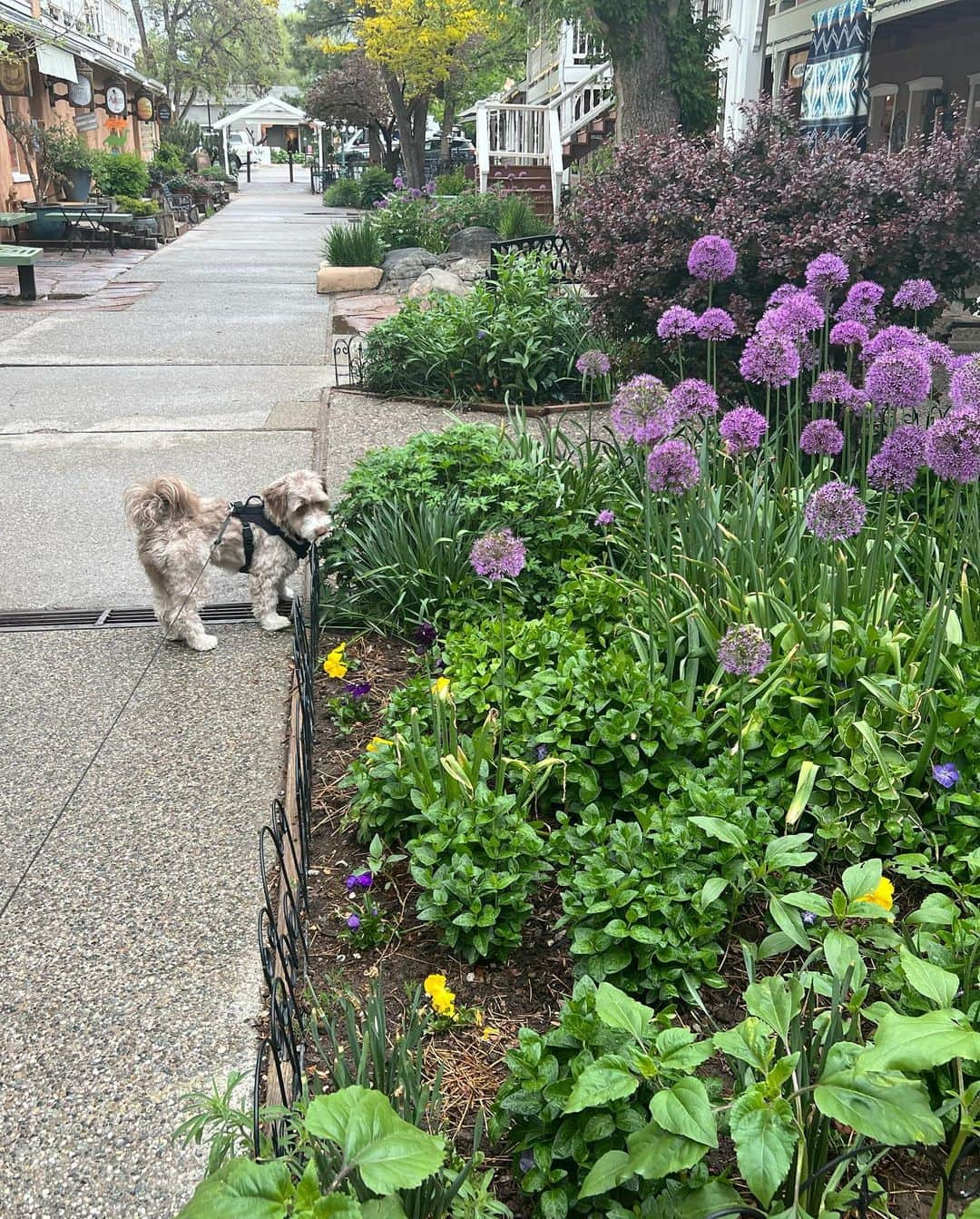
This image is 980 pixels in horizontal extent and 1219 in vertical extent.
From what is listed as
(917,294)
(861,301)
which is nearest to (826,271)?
(861,301)

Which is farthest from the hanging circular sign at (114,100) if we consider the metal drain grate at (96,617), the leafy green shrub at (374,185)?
the metal drain grate at (96,617)

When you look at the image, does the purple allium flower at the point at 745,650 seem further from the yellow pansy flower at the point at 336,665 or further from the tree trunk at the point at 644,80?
the tree trunk at the point at 644,80

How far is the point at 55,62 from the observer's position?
22.9m

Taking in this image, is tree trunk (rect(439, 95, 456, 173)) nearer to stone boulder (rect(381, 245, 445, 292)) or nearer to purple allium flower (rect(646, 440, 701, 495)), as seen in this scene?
stone boulder (rect(381, 245, 445, 292))

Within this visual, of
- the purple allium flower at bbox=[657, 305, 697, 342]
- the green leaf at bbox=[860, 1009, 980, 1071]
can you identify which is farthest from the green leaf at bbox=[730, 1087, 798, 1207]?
the purple allium flower at bbox=[657, 305, 697, 342]

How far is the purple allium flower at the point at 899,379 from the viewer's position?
2.95m

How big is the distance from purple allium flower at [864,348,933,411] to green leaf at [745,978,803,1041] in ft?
5.59

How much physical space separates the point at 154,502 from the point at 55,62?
75.8 feet

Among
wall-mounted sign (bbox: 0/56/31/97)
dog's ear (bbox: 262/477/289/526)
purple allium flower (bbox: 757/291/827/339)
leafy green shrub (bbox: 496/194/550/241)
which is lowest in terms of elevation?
dog's ear (bbox: 262/477/289/526)

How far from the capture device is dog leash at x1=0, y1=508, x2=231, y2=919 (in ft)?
9.70

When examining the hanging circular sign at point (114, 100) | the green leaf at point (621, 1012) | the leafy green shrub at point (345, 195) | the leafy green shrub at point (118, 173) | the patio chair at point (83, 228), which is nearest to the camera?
the green leaf at point (621, 1012)

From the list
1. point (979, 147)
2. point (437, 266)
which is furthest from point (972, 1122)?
point (437, 266)

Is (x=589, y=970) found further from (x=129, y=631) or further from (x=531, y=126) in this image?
(x=531, y=126)

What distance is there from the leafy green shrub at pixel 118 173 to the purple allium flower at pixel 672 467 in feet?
77.6
